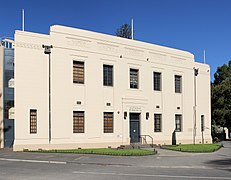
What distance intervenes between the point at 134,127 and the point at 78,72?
6969 mm

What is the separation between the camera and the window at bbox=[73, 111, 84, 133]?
89.0 feet

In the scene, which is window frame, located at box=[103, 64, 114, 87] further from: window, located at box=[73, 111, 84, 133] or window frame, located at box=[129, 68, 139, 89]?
window, located at box=[73, 111, 84, 133]

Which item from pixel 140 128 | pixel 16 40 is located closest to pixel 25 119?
pixel 16 40

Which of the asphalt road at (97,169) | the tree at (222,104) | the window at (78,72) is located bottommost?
the asphalt road at (97,169)

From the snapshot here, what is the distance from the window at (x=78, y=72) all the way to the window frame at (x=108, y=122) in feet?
11.1

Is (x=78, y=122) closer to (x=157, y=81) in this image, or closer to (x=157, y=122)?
(x=157, y=122)

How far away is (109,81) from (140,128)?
4961mm

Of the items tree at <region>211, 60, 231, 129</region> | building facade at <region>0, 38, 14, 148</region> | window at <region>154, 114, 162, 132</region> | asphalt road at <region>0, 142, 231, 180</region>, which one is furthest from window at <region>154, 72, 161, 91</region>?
tree at <region>211, 60, 231, 129</region>

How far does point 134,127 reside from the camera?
30844mm

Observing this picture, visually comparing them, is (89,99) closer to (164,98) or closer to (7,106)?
(7,106)

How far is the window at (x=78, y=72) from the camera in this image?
90.2ft

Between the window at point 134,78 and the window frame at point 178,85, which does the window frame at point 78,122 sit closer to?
the window at point 134,78

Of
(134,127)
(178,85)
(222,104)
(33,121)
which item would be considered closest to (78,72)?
(33,121)

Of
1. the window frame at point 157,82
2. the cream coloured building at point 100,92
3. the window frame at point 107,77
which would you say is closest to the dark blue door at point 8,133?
the cream coloured building at point 100,92
